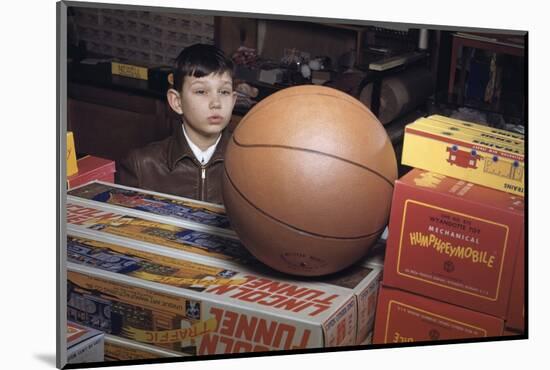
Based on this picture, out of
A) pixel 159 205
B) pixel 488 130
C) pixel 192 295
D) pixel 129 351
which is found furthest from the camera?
pixel 488 130

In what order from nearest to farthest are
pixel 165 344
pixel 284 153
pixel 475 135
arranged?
pixel 284 153, pixel 165 344, pixel 475 135

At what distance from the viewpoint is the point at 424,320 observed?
3.21 metres

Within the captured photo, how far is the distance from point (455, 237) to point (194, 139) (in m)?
Answer: 0.93

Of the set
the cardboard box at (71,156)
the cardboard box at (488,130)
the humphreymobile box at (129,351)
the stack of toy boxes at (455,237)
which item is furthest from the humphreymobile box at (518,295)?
the cardboard box at (71,156)

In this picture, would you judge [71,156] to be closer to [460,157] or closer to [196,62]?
[196,62]

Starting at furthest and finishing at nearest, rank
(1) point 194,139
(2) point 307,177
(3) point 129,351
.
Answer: (1) point 194,139
(3) point 129,351
(2) point 307,177

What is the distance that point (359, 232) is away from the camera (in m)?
2.88

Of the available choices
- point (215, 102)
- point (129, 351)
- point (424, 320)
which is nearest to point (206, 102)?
point (215, 102)

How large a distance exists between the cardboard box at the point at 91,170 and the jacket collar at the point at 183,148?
0.71 ft

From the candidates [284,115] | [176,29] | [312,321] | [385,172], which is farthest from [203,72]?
[312,321]

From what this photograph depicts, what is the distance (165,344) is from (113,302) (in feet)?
0.71

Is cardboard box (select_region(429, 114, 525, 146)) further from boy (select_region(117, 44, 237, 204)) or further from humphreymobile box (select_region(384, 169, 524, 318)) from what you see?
boy (select_region(117, 44, 237, 204))

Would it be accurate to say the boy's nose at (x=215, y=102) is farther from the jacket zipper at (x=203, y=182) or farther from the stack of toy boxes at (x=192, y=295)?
the stack of toy boxes at (x=192, y=295)

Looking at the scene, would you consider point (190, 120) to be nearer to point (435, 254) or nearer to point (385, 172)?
point (385, 172)
